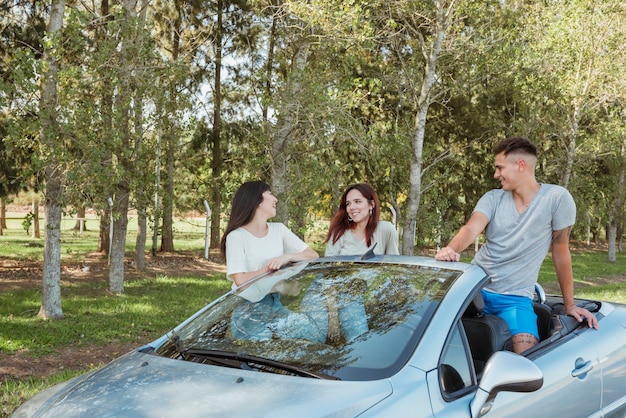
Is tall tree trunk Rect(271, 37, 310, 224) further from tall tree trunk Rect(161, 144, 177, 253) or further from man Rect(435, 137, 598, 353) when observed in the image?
man Rect(435, 137, 598, 353)

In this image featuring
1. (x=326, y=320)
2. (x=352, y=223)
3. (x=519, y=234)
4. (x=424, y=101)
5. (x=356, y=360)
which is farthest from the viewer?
(x=424, y=101)

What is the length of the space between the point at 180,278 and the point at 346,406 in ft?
46.6

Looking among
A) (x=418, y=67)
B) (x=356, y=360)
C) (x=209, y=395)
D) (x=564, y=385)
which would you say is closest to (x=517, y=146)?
(x=564, y=385)

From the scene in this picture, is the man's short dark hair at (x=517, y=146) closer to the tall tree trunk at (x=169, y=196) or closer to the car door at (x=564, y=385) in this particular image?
the car door at (x=564, y=385)

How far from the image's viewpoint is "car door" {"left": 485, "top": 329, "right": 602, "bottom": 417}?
2.96m

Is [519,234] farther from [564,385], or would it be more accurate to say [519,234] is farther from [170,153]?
[170,153]

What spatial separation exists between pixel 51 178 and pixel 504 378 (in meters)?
9.08

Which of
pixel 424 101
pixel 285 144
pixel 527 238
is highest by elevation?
pixel 424 101

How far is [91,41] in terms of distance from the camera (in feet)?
41.4

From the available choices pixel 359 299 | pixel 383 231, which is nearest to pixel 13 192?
pixel 383 231

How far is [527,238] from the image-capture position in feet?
13.6

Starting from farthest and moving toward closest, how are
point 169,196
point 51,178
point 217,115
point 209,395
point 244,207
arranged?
point 217,115, point 169,196, point 51,178, point 244,207, point 209,395

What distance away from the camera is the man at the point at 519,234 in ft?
13.2

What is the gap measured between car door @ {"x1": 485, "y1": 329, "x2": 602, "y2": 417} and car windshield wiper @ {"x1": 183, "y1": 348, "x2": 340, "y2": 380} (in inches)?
32.8
